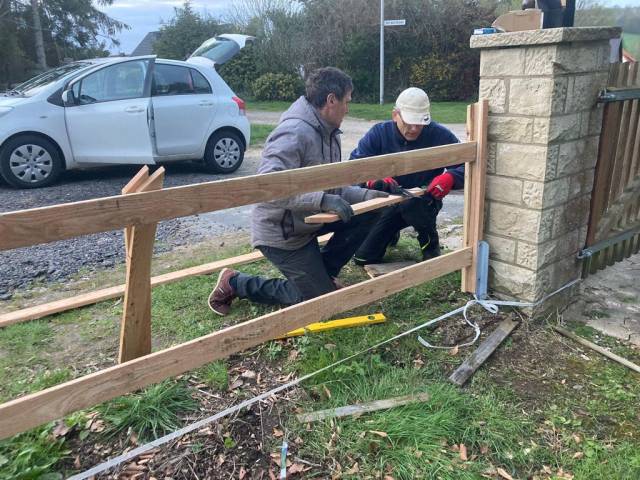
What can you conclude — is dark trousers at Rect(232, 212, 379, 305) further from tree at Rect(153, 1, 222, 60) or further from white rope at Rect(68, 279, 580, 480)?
tree at Rect(153, 1, 222, 60)

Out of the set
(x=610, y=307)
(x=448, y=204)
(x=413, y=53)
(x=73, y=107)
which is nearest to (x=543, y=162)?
(x=610, y=307)

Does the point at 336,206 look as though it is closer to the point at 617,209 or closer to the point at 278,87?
the point at 617,209

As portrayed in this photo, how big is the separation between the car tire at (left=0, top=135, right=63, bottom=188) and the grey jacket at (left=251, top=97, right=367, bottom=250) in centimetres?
521

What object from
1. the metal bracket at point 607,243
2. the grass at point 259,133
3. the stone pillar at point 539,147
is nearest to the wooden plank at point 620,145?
the stone pillar at point 539,147

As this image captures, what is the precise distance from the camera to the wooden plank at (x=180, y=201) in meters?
1.88

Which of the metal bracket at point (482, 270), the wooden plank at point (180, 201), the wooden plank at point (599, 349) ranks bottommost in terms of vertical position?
the wooden plank at point (599, 349)

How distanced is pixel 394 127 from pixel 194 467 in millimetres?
2921

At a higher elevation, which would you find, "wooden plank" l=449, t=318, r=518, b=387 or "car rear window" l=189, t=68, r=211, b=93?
"car rear window" l=189, t=68, r=211, b=93

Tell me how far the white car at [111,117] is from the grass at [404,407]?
4520 mm

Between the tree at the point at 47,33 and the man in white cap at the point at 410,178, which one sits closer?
the man in white cap at the point at 410,178

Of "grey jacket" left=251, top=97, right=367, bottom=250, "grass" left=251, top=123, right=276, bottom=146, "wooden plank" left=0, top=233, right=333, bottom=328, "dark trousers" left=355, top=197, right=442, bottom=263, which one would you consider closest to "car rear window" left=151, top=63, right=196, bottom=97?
"grass" left=251, top=123, right=276, bottom=146

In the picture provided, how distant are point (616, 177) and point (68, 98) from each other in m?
6.86

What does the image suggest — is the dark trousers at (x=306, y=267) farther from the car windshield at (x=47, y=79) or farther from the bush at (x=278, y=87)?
the bush at (x=278, y=87)

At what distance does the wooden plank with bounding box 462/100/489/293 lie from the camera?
11.1 feet
